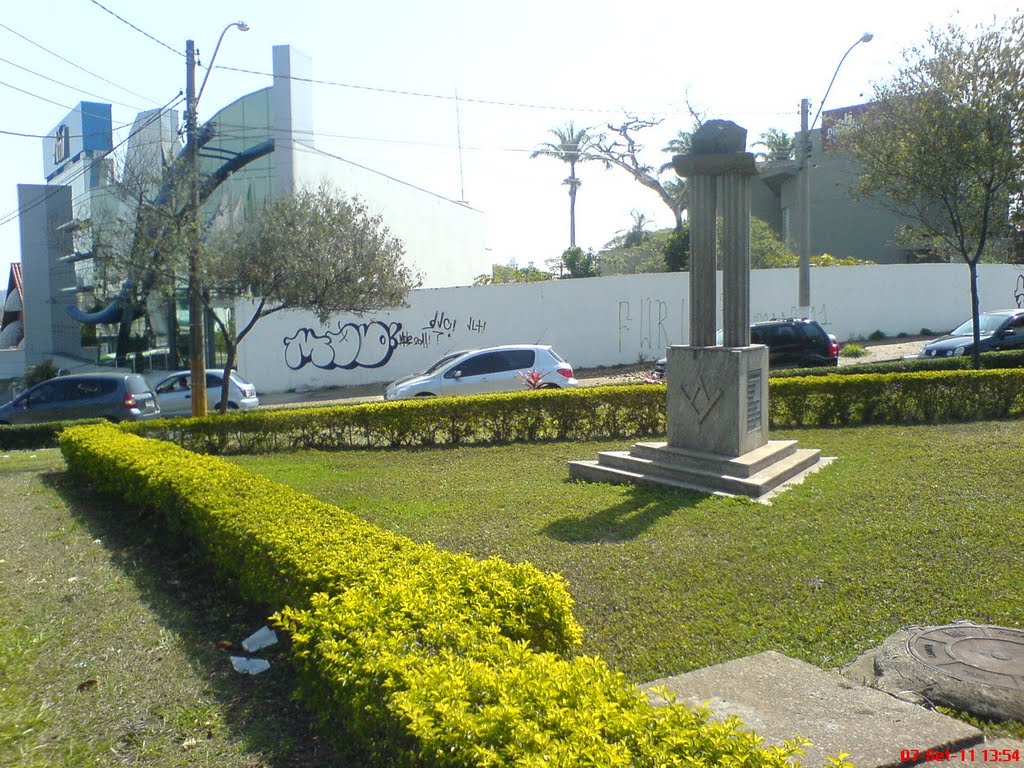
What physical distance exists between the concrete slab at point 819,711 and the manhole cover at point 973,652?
547 mm

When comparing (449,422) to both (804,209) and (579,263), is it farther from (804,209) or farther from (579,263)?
(579,263)

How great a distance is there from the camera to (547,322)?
96.2 ft

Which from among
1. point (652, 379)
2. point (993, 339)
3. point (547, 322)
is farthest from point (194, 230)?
point (993, 339)

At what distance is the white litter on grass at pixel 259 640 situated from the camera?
5242 millimetres

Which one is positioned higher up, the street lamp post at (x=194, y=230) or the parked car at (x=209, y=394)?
the street lamp post at (x=194, y=230)

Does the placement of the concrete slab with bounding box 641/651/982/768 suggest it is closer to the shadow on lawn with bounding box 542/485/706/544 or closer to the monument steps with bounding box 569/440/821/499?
Answer: the shadow on lawn with bounding box 542/485/706/544

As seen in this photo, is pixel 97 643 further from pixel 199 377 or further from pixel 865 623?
pixel 199 377

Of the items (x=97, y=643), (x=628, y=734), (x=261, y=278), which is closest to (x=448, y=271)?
(x=261, y=278)

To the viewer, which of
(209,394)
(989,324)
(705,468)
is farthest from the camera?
(989,324)

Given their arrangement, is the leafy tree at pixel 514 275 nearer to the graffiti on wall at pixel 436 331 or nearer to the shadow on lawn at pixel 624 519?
the graffiti on wall at pixel 436 331

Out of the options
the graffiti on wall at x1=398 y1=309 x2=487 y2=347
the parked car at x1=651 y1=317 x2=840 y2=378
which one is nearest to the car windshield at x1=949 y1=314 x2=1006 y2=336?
the parked car at x1=651 y1=317 x2=840 y2=378

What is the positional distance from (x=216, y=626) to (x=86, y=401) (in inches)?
627

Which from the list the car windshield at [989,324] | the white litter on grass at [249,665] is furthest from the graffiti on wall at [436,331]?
the white litter on grass at [249,665]

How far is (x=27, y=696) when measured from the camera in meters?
4.59
